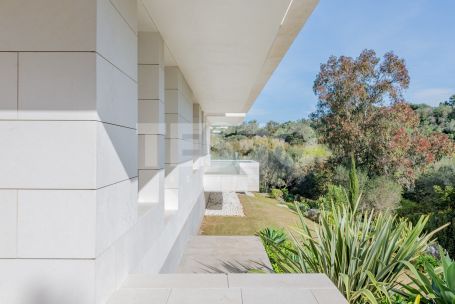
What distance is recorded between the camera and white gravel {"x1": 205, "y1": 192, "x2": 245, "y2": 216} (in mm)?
11211

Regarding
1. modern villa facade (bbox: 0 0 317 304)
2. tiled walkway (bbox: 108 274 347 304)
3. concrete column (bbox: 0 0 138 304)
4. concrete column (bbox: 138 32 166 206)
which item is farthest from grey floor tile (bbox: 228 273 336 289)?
concrete column (bbox: 138 32 166 206)

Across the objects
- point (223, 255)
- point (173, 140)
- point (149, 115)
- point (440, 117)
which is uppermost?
point (440, 117)

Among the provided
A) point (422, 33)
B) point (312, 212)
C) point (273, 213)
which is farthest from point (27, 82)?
point (422, 33)

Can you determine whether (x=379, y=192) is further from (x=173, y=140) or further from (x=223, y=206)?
(x=173, y=140)

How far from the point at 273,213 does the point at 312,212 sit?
2.69 m

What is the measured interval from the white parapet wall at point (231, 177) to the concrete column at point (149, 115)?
301 inches

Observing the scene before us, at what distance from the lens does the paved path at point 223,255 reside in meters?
4.90

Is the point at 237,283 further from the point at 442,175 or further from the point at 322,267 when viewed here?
the point at 442,175

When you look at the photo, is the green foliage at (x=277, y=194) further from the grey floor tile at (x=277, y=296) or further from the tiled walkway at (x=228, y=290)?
the grey floor tile at (x=277, y=296)

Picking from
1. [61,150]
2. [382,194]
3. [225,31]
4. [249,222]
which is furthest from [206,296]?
[382,194]

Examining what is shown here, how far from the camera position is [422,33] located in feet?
116

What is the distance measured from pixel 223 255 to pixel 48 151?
440 cm

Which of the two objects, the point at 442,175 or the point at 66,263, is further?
the point at 442,175

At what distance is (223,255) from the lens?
18.5ft
